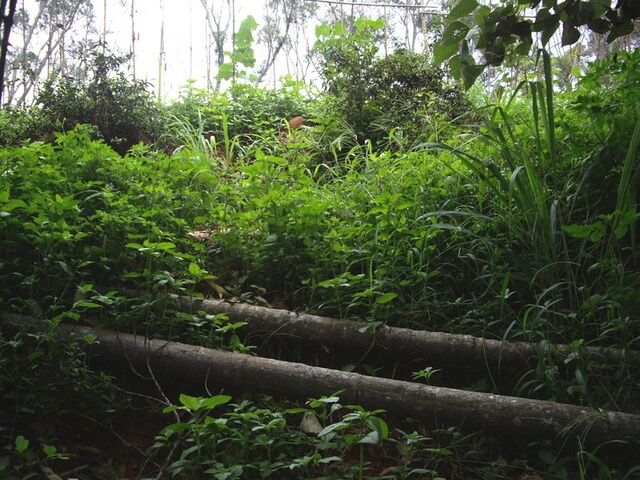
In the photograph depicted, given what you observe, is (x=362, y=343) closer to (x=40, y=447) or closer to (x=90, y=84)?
(x=40, y=447)

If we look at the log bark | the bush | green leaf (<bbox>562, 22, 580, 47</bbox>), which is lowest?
the log bark

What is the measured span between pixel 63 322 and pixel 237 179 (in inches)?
88.2

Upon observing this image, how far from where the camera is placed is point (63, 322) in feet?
8.87

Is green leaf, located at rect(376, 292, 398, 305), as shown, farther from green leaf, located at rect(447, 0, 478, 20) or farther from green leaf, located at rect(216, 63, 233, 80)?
green leaf, located at rect(216, 63, 233, 80)

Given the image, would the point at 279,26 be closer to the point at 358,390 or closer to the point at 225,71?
the point at 225,71

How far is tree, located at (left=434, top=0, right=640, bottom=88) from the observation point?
1.50 meters

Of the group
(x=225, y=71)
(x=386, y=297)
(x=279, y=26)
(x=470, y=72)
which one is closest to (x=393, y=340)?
(x=386, y=297)

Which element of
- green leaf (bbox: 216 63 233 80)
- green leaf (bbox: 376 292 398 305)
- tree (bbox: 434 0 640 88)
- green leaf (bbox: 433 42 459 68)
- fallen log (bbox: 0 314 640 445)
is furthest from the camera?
green leaf (bbox: 216 63 233 80)

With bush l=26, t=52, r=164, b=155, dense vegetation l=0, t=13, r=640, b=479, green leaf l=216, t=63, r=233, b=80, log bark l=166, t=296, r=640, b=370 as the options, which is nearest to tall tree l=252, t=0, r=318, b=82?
green leaf l=216, t=63, r=233, b=80

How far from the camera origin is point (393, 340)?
2598mm

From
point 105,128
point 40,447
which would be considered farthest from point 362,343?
point 105,128

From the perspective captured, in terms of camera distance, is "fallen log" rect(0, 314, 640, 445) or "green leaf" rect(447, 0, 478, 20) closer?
"green leaf" rect(447, 0, 478, 20)

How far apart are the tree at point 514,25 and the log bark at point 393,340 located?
50.8 inches

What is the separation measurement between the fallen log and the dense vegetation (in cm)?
8
